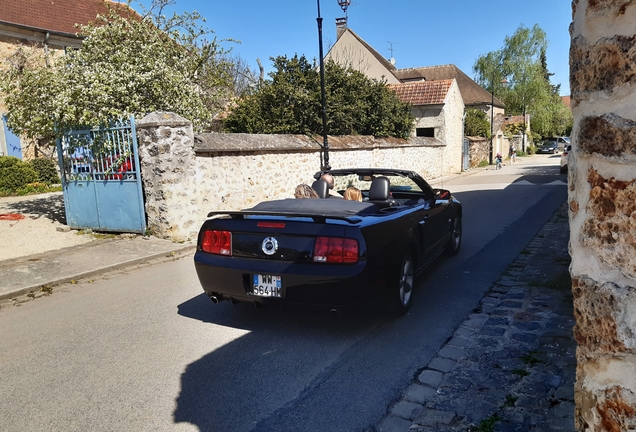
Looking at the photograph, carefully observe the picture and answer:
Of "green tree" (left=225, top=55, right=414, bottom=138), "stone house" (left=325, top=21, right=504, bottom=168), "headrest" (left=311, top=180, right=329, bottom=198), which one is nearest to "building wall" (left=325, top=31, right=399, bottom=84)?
"stone house" (left=325, top=21, right=504, bottom=168)

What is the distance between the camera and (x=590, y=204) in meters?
1.44

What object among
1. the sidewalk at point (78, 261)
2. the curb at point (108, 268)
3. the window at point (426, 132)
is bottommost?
the curb at point (108, 268)

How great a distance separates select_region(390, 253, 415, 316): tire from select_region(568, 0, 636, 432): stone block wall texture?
3030 mm

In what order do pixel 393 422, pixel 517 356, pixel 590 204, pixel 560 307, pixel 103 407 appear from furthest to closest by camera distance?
pixel 560 307, pixel 517 356, pixel 103 407, pixel 393 422, pixel 590 204

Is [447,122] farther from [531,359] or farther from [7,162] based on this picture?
[531,359]

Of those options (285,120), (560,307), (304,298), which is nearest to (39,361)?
(304,298)

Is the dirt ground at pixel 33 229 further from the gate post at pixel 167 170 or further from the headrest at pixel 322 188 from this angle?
the headrest at pixel 322 188

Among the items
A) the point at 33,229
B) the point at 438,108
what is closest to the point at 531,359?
the point at 33,229

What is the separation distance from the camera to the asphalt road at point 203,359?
315 cm

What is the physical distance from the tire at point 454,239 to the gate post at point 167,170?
16.2ft

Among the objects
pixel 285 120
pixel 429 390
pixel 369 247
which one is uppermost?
pixel 285 120

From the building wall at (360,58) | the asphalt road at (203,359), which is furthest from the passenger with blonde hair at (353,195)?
the building wall at (360,58)

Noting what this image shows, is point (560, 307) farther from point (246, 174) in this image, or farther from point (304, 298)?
point (246, 174)

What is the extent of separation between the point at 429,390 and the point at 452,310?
173 cm
